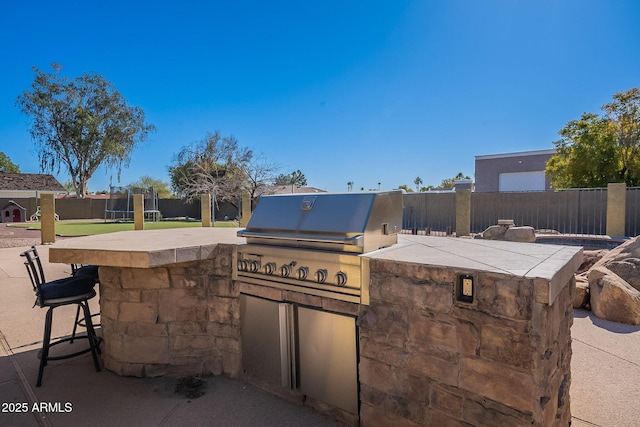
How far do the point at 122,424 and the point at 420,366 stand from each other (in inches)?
74.6

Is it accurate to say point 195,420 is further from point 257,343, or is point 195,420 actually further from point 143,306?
point 143,306

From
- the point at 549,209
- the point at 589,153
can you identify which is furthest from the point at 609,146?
the point at 549,209

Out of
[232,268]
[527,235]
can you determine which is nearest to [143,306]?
[232,268]

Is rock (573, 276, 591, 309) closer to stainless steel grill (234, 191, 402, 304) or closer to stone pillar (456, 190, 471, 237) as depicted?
stainless steel grill (234, 191, 402, 304)

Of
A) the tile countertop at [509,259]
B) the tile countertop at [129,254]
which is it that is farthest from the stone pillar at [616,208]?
the tile countertop at [129,254]

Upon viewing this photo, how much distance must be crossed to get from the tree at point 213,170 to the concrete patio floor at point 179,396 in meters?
14.9

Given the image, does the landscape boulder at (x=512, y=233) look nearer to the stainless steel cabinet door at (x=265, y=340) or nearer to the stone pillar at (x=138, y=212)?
the stainless steel cabinet door at (x=265, y=340)

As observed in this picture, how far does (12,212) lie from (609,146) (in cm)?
2989

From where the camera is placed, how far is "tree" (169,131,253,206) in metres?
18.3

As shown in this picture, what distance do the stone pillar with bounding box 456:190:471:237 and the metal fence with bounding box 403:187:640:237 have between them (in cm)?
124

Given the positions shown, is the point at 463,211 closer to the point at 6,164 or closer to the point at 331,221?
the point at 331,221

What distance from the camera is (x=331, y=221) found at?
202 centimetres

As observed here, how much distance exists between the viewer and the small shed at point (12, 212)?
1944 centimetres

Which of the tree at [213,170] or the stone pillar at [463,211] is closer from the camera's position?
the stone pillar at [463,211]
